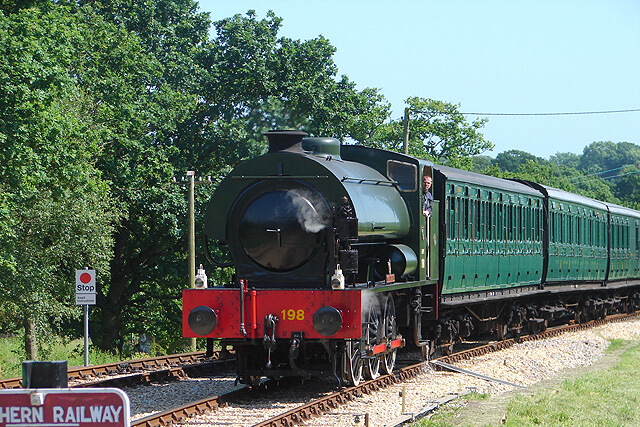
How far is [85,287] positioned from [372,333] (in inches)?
252

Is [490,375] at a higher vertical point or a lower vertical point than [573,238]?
lower

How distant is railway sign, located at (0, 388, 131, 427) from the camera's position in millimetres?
3744

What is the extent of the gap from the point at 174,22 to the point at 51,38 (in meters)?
16.2

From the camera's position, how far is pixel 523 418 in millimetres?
10211

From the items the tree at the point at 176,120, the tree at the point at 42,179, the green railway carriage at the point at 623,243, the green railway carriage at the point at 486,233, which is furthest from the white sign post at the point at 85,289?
the green railway carriage at the point at 623,243

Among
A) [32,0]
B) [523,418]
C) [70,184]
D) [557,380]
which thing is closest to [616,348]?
[557,380]

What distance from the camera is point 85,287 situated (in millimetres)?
15922

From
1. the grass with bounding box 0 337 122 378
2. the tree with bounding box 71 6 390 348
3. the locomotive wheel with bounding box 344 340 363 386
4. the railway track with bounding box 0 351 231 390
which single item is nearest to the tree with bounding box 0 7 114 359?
the grass with bounding box 0 337 122 378

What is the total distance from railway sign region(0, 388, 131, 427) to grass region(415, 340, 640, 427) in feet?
20.5

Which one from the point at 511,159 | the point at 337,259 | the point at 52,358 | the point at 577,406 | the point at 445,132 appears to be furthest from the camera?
the point at 511,159

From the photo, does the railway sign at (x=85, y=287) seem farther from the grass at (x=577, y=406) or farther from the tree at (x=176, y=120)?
the tree at (x=176, y=120)

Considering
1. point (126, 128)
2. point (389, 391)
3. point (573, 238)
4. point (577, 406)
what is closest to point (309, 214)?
point (389, 391)

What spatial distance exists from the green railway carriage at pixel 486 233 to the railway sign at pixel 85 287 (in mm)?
6396

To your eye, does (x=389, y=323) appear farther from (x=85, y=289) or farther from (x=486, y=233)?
(x=85, y=289)
